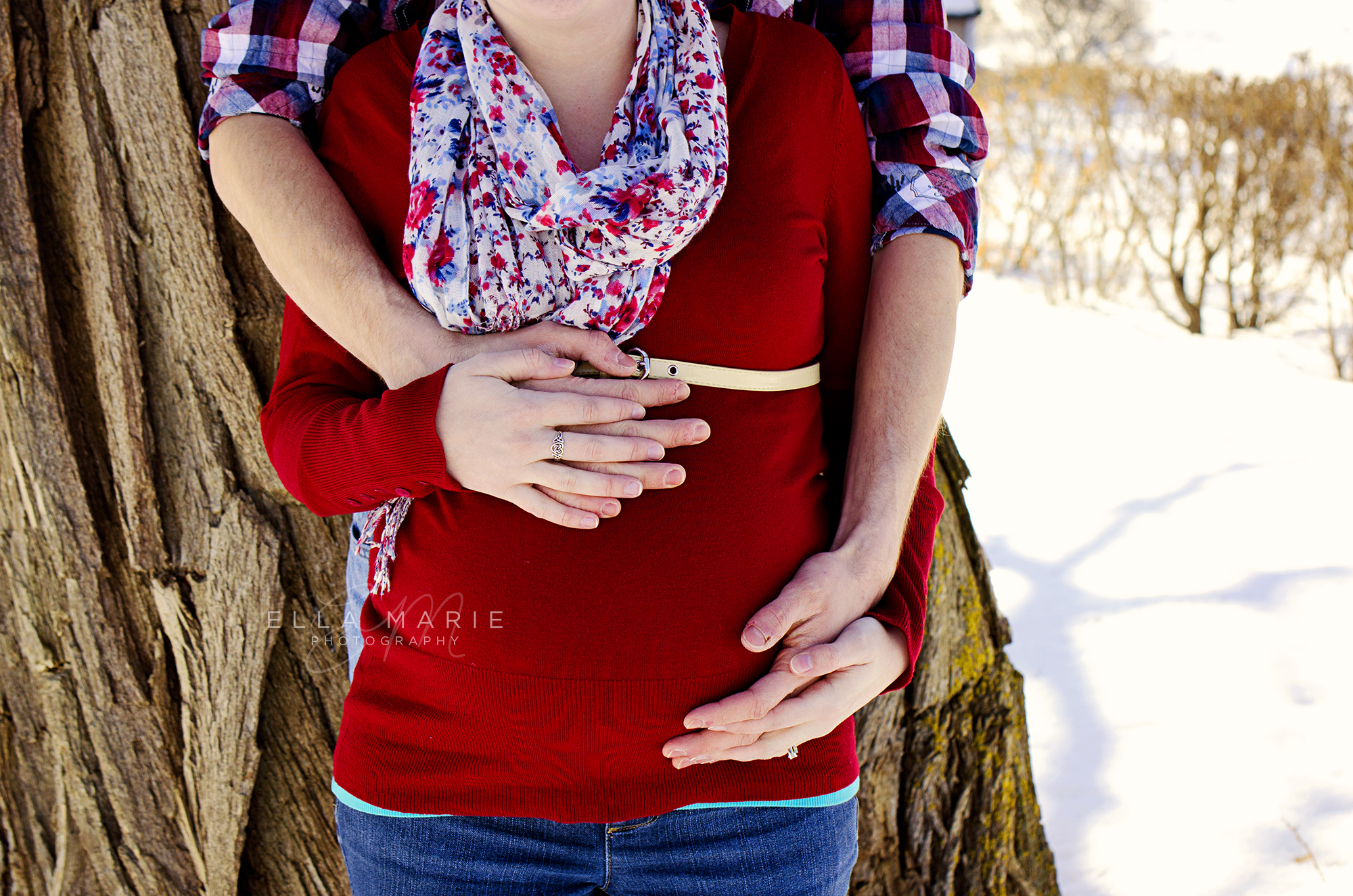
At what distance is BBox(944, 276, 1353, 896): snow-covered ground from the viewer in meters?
2.40

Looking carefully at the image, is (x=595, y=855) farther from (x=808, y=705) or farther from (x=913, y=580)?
(x=913, y=580)

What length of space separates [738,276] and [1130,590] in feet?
9.51

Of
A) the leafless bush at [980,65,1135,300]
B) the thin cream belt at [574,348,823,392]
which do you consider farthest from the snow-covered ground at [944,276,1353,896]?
the leafless bush at [980,65,1135,300]

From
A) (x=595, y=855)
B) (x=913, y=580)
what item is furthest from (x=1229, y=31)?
(x=595, y=855)

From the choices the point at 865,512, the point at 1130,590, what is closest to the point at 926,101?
A: the point at 865,512

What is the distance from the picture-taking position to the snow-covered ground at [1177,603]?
2.40 meters

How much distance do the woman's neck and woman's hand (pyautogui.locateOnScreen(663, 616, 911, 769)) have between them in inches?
27.0

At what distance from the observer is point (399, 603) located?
119cm

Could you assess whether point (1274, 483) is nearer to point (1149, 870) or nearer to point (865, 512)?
point (1149, 870)

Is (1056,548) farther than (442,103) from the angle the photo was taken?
Yes

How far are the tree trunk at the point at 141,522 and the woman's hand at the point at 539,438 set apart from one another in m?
0.73

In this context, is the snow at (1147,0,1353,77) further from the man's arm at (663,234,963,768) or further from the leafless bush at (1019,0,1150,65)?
the man's arm at (663,234,963,768)

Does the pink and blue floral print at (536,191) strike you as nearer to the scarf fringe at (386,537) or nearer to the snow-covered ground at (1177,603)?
the scarf fringe at (386,537)

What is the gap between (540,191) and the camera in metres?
1.12
